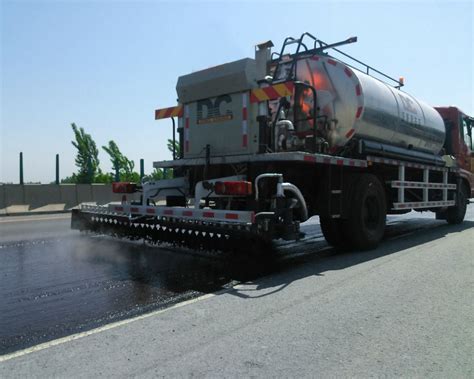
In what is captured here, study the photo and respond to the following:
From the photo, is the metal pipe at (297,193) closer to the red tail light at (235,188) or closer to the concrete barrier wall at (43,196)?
the red tail light at (235,188)

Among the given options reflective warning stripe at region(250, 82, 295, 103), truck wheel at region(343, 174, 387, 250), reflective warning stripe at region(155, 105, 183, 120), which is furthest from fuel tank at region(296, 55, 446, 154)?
reflective warning stripe at region(155, 105, 183, 120)

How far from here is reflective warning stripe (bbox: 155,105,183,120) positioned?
297 inches

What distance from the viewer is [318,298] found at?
423 centimetres

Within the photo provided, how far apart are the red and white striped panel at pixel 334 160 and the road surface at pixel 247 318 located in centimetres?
145

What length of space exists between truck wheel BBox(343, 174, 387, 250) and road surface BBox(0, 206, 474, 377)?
25.6 inches

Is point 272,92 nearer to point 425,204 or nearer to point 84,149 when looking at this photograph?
point 425,204

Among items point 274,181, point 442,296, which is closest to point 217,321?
point 442,296

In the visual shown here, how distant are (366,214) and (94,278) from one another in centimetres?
456

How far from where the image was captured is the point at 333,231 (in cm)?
725

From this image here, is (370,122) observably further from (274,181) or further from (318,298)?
(318,298)

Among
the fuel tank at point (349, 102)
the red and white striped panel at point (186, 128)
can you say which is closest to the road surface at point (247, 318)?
the red and white striped panel at point (186, 128)

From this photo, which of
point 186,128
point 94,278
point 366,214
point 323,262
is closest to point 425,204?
point 366,214

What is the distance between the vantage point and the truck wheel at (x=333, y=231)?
7145mm

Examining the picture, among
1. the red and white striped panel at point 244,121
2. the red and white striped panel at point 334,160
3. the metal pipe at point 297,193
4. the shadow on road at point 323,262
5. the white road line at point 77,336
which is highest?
the red and white striped panel at point 244,121
